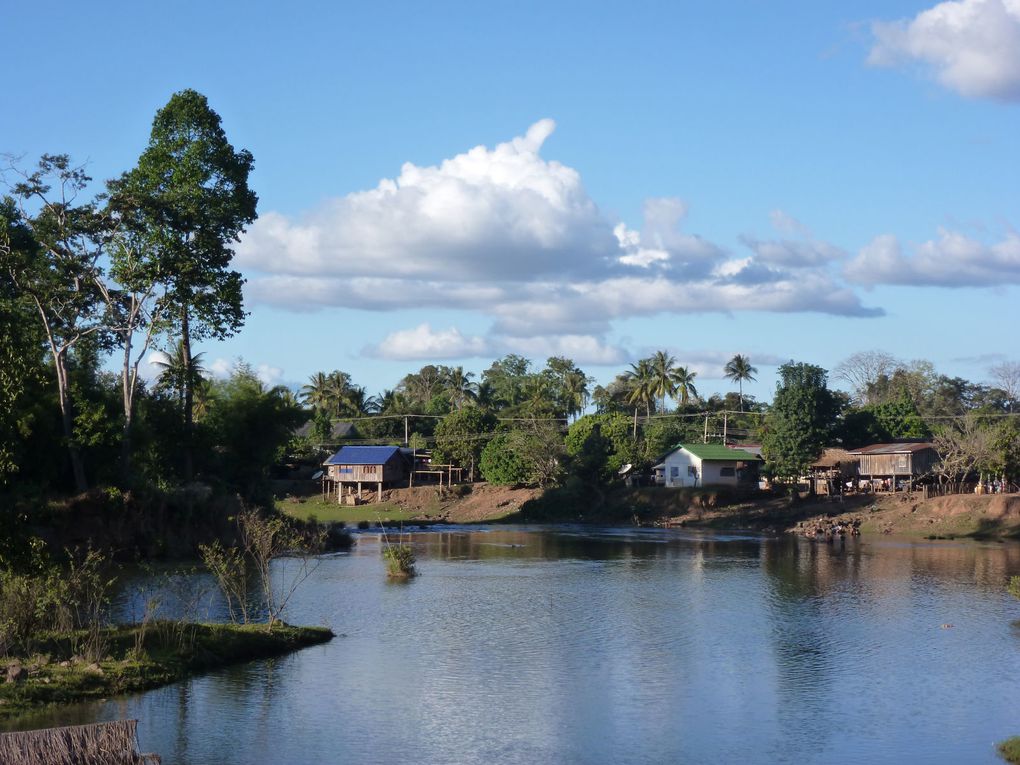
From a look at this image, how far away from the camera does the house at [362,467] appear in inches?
3959

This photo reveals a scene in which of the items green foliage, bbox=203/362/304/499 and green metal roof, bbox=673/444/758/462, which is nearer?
green foliage, bbox=203/362/304/499

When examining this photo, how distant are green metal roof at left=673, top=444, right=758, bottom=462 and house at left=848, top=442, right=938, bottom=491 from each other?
9344 mm

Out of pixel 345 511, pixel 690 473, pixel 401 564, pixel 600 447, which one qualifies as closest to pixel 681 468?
pixel 690 473

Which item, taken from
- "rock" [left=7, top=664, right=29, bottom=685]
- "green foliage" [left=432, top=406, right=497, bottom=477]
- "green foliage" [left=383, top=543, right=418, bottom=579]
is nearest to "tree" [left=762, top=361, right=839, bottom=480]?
"green foliage" [left=432, top=406, right=497, bottom=477]

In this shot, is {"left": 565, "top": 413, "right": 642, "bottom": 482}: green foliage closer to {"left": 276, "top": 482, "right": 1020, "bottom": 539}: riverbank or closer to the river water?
{"left": 276, "top": 482, "right": 1020, "bottom": 539}: riverbank

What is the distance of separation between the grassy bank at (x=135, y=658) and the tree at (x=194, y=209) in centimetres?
2588

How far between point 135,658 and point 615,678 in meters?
11.7

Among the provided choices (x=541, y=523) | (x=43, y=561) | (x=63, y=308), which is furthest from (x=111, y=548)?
(x=541, y=523)

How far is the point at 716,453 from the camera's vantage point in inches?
3612

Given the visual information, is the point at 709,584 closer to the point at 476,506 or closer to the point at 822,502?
the point at 822,502

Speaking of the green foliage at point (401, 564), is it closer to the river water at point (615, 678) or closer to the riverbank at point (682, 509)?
the river water at point (615, 678)

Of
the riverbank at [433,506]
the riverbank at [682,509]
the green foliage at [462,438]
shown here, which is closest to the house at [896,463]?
the riverbank at [682,509]

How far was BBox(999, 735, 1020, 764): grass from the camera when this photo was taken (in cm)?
2069

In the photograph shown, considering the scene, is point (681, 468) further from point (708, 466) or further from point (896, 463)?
point (896, 463)
